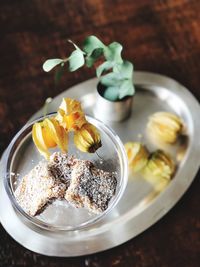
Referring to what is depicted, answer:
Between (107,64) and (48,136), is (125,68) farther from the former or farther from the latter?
(48,136)

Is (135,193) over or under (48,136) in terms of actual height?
under

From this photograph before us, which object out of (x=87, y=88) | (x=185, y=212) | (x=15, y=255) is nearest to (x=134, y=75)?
(x=87, y=88)

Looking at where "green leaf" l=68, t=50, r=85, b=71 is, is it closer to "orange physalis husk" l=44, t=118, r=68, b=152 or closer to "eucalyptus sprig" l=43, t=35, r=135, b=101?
"eucalyptus sprig" l=43, t=35, r=135, b=101

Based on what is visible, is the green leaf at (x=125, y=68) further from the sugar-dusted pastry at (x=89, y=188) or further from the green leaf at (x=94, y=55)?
the sugar-dusted pastry at (x=89, y=188)

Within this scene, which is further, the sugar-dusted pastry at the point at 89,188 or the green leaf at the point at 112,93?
the green leaf at the point at 112,93

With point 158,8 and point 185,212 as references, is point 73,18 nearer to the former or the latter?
point 158,8

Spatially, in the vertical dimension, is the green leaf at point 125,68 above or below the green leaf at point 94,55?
below

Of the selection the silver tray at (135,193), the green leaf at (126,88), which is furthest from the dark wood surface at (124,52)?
the green leaf at (126,88)

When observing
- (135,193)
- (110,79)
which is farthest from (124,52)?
(135,193)
